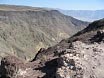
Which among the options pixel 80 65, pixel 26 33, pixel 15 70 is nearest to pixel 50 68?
pixel 15 70

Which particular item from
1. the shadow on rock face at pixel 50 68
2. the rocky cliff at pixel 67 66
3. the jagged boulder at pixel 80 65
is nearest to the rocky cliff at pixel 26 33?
the shadow on rock face at pixel 50 68

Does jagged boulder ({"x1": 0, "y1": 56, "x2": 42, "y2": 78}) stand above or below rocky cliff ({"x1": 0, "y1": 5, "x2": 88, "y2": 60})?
above

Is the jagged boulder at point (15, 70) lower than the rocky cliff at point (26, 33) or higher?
higher

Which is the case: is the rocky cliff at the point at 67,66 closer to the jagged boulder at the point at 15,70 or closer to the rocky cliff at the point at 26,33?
the jagged boulder at the point at 15,70

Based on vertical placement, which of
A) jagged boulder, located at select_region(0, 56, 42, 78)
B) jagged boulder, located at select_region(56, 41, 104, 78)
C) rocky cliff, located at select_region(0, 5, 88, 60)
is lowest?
rocky cliff, located at select_region(0, 5, 88, 60)

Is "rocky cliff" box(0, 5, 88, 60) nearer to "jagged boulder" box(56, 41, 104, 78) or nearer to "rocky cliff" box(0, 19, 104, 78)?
"rocky cliff" box(0, 19, 104, 78)

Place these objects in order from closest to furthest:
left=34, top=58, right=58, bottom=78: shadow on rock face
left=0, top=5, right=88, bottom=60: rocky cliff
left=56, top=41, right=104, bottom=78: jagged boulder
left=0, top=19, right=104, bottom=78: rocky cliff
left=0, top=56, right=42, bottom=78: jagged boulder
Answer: left=56, top=41, right=104, bottom=78: jagged boulder < left=0, top=19, right=104, bottom=78: rocky cliff < left=34, top=58, right=58, bottom=78: shadow on rock face < left=0, top=56, right=42, bottom=78: jagged boulder < left=0, top=5, right=88, bottom=60: rocky cliff

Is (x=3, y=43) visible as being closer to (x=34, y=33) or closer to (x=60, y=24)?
(x=34, y=33)

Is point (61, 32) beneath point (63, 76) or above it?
beneath

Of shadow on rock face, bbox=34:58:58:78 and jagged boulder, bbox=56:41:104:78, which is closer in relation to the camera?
jagged boulder, bbox=56:41:104:78

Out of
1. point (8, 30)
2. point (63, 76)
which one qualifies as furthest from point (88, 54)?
point (8, 30)

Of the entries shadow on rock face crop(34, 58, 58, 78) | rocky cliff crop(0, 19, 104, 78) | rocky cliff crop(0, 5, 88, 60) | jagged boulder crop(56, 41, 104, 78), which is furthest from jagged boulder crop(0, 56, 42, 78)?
rocky cliff crop(0, 5, 88, 60)
